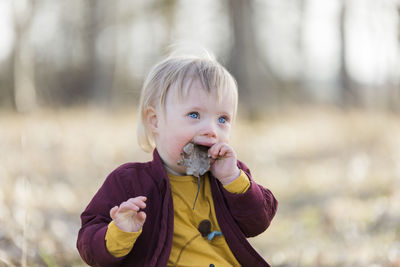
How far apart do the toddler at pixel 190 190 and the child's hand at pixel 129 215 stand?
0.50 ft

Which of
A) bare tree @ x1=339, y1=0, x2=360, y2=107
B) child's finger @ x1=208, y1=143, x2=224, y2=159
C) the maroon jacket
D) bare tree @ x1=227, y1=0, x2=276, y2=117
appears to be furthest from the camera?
bare tree @ x1=227, y1=0, x2=276, y2=117

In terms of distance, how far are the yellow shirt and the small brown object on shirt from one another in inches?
4.0

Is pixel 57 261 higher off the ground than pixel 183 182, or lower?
lower

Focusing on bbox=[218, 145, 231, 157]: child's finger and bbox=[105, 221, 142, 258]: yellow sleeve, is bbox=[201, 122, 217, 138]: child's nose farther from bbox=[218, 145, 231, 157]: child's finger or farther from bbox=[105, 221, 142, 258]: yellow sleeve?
bbox=[105, 221, 142, 258]: yellow sleeve

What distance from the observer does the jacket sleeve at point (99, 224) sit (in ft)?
5.71

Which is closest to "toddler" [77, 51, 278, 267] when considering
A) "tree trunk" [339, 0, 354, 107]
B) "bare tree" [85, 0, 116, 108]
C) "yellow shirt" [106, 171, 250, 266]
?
"yellow shirt" [106, 171, 250, 266]

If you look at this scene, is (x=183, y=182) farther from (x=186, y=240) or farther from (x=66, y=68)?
(x=66, y=68)

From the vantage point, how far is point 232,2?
11711mm

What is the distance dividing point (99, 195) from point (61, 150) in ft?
14.7

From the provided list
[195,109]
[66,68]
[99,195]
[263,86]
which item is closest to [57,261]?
[99,195]

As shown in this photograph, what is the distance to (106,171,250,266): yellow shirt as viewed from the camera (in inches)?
76.0

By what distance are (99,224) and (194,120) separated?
0.55 m

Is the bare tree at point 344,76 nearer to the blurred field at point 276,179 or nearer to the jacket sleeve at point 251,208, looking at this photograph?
the blurred field at point 276,179

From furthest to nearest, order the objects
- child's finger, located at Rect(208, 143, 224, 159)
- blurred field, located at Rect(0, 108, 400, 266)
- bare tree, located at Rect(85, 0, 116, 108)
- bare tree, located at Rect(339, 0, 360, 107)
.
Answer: bare tree, located at Rect(85, 0, 116, 108)
bare tree, located at Rect(339, 0, 360, 107)
blurred field, located at Rect(0, 108, 400, 266)
child's finger, located at Rect(208, 143, 224, 159)
